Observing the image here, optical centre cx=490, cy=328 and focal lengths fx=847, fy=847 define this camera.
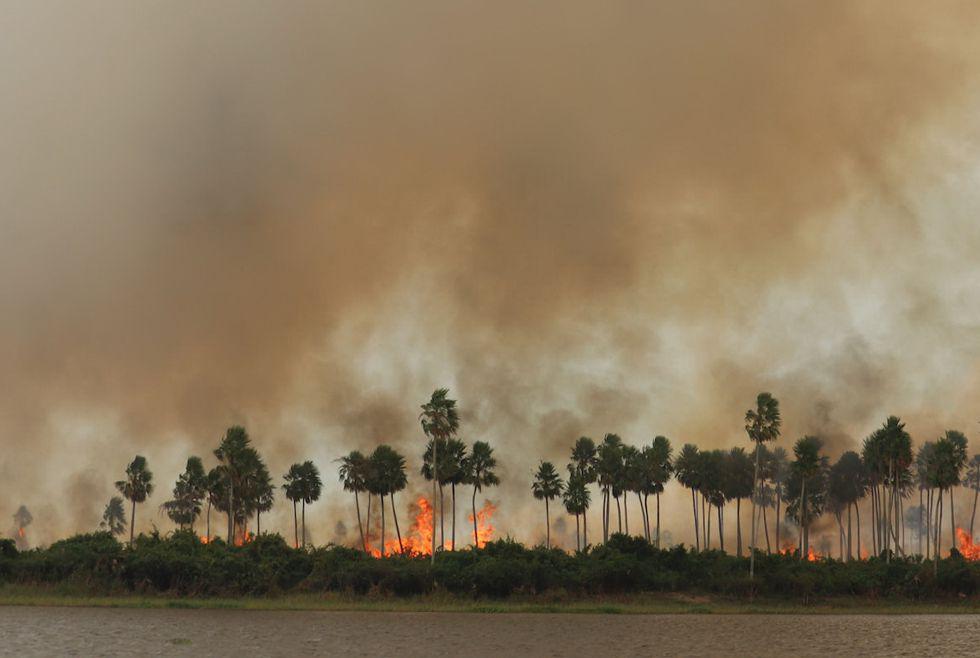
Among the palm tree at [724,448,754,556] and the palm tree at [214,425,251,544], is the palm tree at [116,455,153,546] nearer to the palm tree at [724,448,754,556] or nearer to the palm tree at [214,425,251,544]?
the palm tree at [214,425,251,544]

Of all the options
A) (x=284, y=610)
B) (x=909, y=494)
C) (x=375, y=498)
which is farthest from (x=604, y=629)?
(x=909, y=494)

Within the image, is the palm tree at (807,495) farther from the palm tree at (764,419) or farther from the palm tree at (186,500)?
the palm tree at (186,500)

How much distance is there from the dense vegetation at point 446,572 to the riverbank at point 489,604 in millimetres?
1673

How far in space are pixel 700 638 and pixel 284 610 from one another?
112 ft

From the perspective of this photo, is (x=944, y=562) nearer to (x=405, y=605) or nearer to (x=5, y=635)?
(x=405, y=605)

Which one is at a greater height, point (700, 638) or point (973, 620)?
point (700, 638)

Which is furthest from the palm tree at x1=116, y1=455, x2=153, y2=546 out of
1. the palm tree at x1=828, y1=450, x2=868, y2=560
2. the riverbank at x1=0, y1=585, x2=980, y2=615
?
the palm tree at x1=828, y1=450, x2=868, y2=560

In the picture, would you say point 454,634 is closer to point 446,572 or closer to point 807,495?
point 446,572

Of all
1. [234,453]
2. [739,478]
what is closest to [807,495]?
[739,478]

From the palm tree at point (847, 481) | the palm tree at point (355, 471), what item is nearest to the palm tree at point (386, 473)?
the palm tree at point (355, 471)

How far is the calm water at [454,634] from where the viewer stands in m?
36.9

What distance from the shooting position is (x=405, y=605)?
69.7m

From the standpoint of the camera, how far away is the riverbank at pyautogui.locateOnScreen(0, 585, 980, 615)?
2650 inches

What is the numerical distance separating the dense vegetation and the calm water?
13912 millimetres
